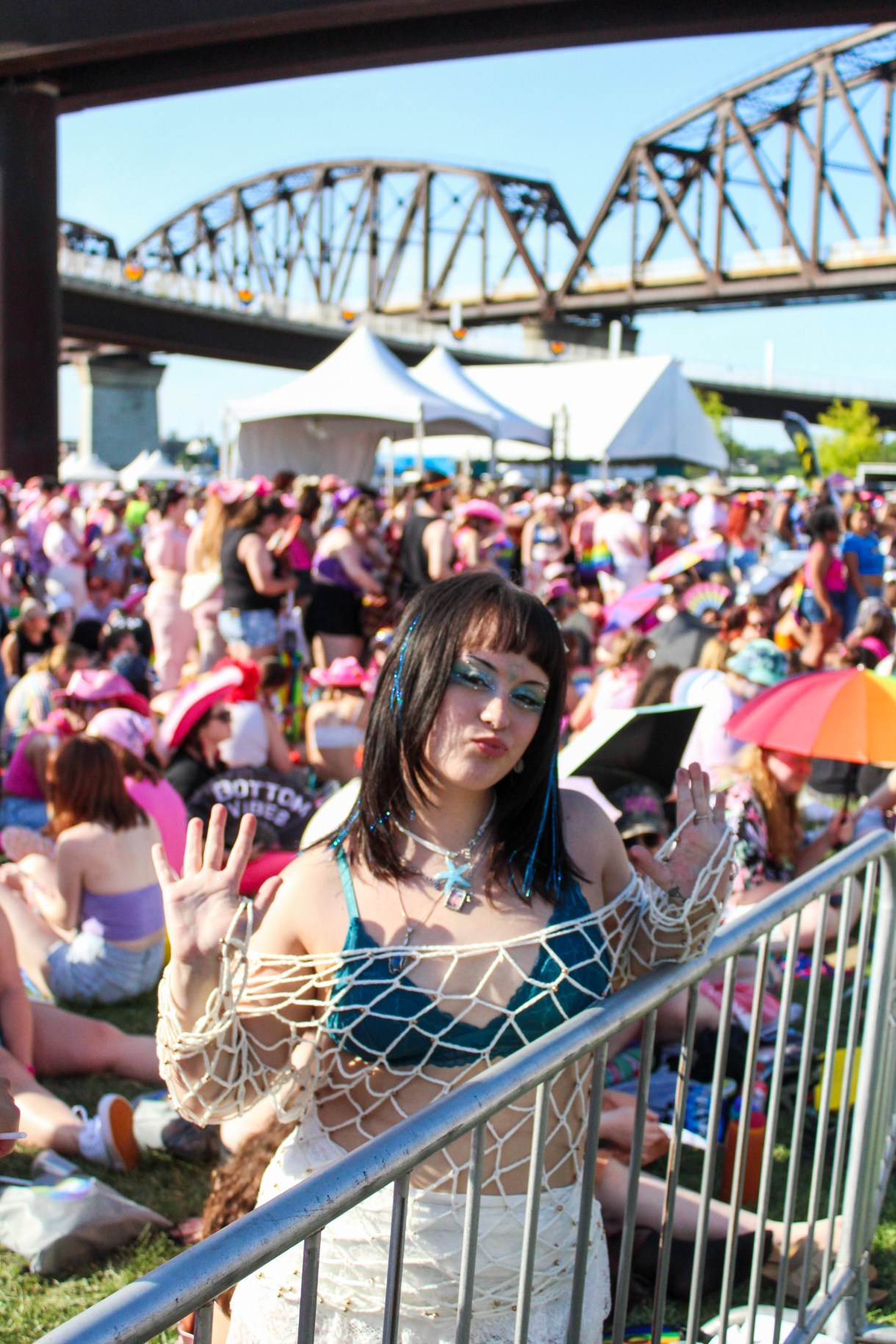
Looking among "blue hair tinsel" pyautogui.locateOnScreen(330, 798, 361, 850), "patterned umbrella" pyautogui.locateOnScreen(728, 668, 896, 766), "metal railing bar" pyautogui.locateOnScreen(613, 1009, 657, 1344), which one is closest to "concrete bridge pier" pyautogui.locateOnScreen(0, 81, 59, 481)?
"patterned umbrella" pyautogui.locateOnScreen(728, 668, 896, 766)

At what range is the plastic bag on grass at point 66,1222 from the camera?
8.87ft

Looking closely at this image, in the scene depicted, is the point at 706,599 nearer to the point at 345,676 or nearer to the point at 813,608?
the point at 813,608

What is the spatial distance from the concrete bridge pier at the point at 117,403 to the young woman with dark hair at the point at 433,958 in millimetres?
64541

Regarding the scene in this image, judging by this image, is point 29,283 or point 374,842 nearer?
point 374,842

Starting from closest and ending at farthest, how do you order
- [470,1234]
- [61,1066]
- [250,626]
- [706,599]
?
[470,1234], [61,1066], [250,626], [706,599]

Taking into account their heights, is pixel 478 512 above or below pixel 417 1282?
above

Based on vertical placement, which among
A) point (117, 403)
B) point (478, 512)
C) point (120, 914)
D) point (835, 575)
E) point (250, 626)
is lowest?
point (120, 914)

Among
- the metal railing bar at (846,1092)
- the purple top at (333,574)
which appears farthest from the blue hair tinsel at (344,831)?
the purple top at (333,574)

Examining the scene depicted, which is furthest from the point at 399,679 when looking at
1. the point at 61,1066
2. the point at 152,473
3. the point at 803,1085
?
the point at 152,473

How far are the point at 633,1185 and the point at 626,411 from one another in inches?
776

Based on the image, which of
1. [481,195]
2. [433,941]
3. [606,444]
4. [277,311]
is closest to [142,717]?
[433,941]

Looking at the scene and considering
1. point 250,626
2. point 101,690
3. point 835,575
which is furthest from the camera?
point 835,575

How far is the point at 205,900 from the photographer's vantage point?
1.50 metres

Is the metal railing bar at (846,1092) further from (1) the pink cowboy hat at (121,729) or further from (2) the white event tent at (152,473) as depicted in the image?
(2) the white event tent at (152,473)
